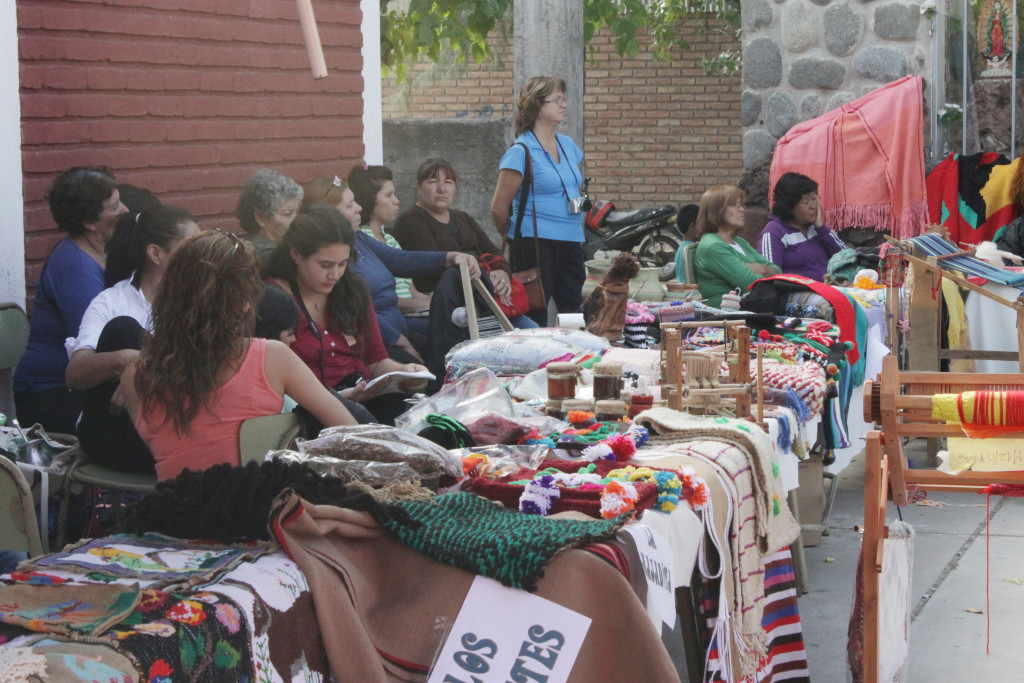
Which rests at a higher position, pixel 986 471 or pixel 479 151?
pixel 479 151

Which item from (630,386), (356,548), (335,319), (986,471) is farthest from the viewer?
(335,319)

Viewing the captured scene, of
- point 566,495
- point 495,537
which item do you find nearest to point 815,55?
point 566,495

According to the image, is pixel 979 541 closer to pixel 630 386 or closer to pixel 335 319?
pixel 630 386

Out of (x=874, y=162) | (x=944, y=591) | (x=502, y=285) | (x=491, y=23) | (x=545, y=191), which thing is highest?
(x=491, y=23)

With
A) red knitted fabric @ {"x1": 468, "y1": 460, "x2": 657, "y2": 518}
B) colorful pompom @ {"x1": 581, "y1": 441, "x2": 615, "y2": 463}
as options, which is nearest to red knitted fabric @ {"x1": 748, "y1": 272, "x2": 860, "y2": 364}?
colorful pompom @ {"x1": 581, "y1": 441, "x2": 615, "y2": 463}

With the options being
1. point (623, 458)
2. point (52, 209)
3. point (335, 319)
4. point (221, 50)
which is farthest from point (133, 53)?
point (623, 458)

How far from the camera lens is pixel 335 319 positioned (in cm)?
442

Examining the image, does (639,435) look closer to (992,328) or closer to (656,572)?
(656,572)

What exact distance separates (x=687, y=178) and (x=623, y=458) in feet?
42.8

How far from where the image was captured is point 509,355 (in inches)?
176

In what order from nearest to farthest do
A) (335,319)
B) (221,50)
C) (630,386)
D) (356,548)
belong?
1. (356,548)
2. (630,386)
3. (335,319)
4. (221,50)

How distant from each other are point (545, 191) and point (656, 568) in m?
4.20

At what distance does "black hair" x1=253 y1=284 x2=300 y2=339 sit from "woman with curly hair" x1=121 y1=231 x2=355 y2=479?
679 mm

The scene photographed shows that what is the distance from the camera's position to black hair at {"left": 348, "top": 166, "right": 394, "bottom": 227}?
6293mm
